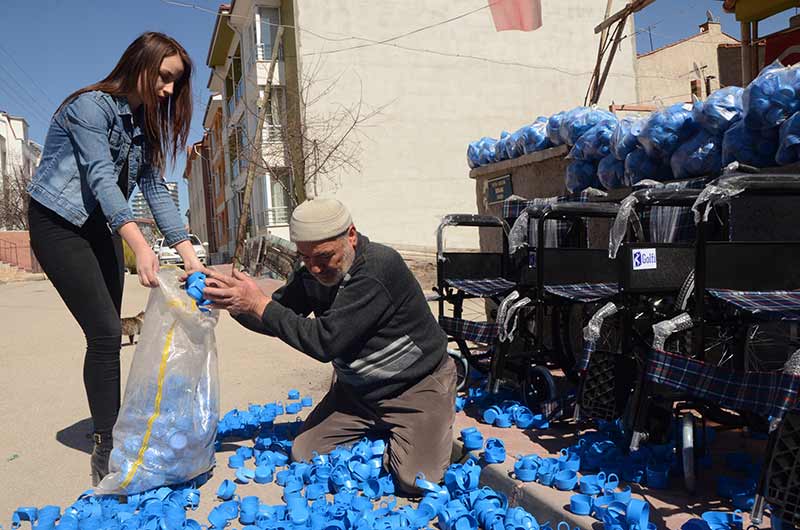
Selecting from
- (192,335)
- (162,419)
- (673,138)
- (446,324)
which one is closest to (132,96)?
(192,335)

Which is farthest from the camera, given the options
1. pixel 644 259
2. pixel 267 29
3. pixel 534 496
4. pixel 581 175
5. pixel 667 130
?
pixel 267 29

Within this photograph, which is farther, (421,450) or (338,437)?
(338,437)

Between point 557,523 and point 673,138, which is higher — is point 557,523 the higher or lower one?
the lower one

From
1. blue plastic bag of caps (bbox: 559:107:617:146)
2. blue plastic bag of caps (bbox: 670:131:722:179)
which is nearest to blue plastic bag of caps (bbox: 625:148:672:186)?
blue plastic bag of caps (bbox: 670:131:722:179)

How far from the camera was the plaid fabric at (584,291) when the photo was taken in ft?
14.0

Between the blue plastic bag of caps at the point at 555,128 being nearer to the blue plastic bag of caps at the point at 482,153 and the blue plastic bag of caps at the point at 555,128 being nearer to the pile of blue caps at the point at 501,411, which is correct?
the blue plastic bag of caps at the point at 482,153

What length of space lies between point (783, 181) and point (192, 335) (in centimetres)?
276

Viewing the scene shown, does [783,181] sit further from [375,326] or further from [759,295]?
[375,326]

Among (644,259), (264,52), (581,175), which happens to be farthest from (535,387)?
(264,52)

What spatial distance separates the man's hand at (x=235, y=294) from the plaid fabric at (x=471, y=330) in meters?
1.95

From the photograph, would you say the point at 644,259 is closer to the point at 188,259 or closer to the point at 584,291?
the point at 584,291

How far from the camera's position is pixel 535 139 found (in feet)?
23.6

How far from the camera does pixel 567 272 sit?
4.85 meters

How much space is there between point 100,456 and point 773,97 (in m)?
4.30
